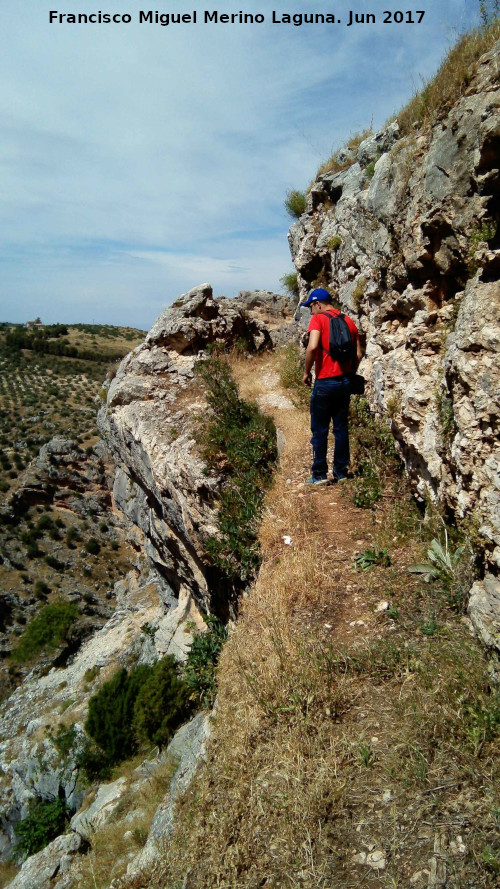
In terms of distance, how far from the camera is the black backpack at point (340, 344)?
16.7ft

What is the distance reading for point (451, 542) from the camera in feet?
13.2

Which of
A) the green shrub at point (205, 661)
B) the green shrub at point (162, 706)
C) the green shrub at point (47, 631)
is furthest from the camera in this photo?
the green shrub at point (47, 631)

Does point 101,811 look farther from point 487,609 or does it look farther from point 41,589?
point 41,589

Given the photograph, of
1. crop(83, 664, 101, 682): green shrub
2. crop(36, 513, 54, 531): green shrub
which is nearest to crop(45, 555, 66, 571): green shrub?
crop(36, 513, 54, 531): green shrub

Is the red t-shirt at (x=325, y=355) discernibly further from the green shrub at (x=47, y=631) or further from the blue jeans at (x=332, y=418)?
the green shrub at (x=47, y=631)

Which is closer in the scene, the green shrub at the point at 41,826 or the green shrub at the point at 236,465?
the green shrub at the point at 236,465

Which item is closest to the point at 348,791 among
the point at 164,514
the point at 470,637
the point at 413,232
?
the point at 470,637

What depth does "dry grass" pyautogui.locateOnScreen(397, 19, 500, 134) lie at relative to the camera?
13.6 feet

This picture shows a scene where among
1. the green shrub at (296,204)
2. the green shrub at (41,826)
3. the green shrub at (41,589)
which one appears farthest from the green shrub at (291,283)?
the green shrub at (41,589)

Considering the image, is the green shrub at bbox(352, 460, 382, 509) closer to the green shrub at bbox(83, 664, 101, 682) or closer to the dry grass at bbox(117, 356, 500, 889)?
→ the dry grass at bbox(117, 356, 500, 889)

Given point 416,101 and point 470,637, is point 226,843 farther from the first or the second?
point 416,101

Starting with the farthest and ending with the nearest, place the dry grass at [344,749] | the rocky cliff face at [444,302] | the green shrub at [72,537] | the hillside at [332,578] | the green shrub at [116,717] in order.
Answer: the green shrub at [72,537]
the green shrub at [116,717]
the rocky cliff face at [444,302]
the hillside at [332,578]
the dry grass at [344,749]

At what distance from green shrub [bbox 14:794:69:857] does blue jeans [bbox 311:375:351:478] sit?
10278mm

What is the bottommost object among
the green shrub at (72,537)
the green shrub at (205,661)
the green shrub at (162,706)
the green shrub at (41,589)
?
the green shrub at (41,589)
